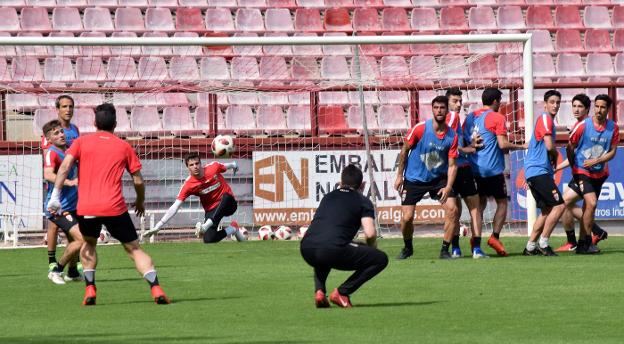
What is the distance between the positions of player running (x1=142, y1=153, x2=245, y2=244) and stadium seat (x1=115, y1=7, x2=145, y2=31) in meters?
6.42

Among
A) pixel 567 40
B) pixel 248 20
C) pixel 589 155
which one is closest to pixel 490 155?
pixel 589 155

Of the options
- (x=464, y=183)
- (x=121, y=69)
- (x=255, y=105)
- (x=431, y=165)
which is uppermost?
(x=121, y=69)

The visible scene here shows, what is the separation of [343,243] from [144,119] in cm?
1313

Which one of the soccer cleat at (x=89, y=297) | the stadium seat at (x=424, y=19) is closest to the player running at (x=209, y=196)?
the stadium seat at (x=424, y=19)

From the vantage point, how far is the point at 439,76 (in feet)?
75.3

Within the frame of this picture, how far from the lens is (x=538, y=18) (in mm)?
27266

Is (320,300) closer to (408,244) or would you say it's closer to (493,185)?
(408,244)

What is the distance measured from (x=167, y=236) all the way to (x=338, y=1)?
25.3 feet

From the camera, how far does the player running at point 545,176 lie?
15141 mm

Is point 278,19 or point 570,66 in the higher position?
point 278,19

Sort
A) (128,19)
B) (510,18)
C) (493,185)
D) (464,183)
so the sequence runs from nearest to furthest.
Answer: (464,183)
(493,185)
(128,19)
(510,18)

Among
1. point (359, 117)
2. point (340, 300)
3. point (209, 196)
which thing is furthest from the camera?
point (359, 117)

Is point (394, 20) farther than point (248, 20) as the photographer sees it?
Yes

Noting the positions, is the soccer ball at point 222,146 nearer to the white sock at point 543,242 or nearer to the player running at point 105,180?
the white sock at point 543,242
